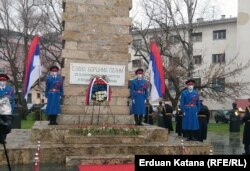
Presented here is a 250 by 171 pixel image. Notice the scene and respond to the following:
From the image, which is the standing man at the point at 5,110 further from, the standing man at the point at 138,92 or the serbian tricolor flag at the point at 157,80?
the serbian tricolor flag at the point at 157,80

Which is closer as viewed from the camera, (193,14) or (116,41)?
(116,41)

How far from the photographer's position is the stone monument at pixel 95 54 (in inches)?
523

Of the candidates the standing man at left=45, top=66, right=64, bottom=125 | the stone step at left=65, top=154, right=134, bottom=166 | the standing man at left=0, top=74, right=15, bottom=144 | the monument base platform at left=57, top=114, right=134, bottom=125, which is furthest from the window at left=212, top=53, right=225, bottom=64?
the stone step at left=65, top=154, right=134, bottom=166

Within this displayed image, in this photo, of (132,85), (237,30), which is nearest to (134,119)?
(132,85)

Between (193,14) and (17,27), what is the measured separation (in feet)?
50.6

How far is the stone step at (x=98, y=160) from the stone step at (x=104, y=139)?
1.04 meters

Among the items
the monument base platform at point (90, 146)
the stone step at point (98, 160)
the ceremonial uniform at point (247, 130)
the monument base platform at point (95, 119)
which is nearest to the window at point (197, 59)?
the ceremonial uniform at point (247, 130)

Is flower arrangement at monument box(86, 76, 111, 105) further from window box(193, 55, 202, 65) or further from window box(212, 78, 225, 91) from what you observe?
window box(193, 55, 202, 65)

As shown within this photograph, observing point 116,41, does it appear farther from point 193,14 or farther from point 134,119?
point 193,14

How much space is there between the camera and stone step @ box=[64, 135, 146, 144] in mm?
11555

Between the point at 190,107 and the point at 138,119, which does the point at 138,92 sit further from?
the point at 190,107

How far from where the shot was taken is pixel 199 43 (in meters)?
49.3

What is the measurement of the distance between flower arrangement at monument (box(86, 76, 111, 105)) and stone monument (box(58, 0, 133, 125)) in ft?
1.33

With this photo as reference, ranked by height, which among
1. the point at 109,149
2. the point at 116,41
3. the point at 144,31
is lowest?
the point at 109,149
